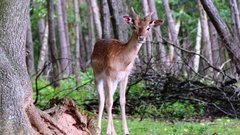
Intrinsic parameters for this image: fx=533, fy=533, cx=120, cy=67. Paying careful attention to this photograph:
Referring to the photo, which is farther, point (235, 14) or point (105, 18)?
point (235, 14)

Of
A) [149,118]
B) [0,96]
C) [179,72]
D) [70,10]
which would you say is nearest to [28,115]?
[0,96]

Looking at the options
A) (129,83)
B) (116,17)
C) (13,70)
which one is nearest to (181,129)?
(129,83)

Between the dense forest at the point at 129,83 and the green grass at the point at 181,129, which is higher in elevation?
the dense forest at the point at 129,83

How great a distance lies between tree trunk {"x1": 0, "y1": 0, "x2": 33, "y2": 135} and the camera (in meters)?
6.59

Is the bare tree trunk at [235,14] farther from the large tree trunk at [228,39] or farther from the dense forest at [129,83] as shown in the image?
the large tree trunk at [228,39]

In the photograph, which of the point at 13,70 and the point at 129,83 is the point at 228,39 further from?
the point at 13,70

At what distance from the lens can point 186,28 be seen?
36312 millimetres

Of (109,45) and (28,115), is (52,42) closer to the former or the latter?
(109,45)

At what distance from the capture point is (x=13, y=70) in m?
6.75

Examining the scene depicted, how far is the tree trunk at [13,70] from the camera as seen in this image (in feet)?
21.6

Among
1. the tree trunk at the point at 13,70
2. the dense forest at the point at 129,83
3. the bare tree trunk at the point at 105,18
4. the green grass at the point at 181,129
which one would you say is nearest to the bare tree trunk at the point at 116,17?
the dense forest at the point at 129,83

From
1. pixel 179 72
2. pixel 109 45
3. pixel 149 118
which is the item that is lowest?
pixel 149 118

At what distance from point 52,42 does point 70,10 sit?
843 inches

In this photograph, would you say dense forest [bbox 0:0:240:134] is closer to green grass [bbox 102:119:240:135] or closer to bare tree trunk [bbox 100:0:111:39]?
bare tree trunk [bbox 100:0:111:39]
